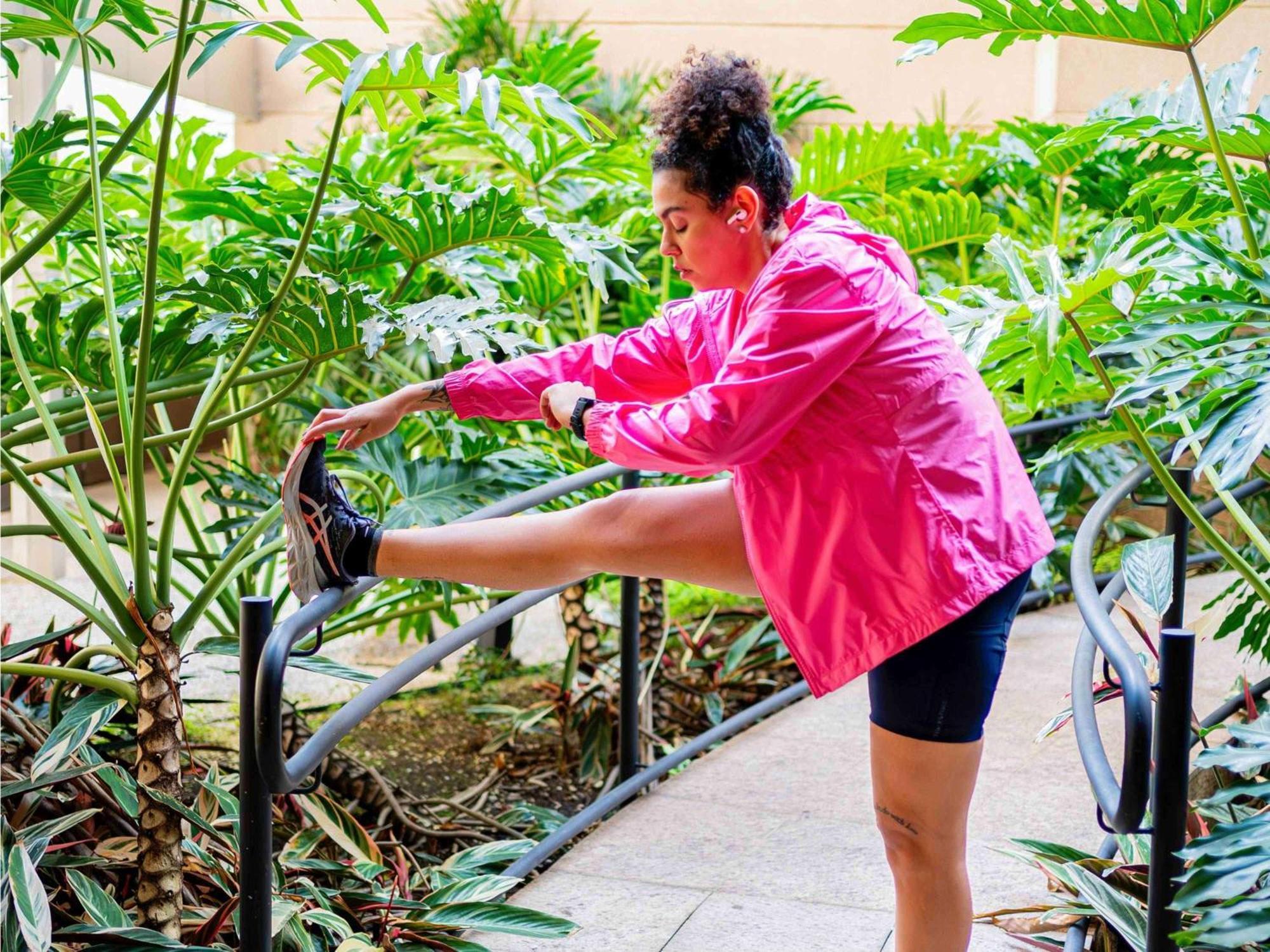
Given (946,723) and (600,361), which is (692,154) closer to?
(600,361)

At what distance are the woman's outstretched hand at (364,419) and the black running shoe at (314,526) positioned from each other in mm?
64

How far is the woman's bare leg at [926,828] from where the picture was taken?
178 cm

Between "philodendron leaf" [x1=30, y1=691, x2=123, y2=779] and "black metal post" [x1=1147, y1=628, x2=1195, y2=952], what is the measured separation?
1.67 m

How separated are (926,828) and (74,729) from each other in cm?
141

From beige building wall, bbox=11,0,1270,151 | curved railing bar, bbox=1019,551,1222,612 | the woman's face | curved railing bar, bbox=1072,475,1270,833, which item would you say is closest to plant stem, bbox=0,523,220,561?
the woman's face

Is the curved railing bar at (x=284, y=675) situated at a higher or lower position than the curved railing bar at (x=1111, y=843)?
higher

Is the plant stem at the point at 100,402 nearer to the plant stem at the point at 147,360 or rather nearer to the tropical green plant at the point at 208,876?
the plant stem at the point at 147,360

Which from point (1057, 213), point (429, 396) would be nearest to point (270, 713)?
point (429, 396)

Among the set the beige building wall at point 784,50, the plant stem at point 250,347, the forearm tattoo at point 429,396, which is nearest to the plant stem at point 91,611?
the plant stem at point 250,347

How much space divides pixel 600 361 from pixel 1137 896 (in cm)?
139

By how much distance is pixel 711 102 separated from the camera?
1.90 m

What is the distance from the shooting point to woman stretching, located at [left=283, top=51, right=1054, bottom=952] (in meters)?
1.72

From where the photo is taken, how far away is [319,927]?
237 centimetres

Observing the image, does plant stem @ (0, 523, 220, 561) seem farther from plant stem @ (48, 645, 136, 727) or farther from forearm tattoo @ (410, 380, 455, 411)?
forearm tattoo @ (410, 380, 455, 411)
